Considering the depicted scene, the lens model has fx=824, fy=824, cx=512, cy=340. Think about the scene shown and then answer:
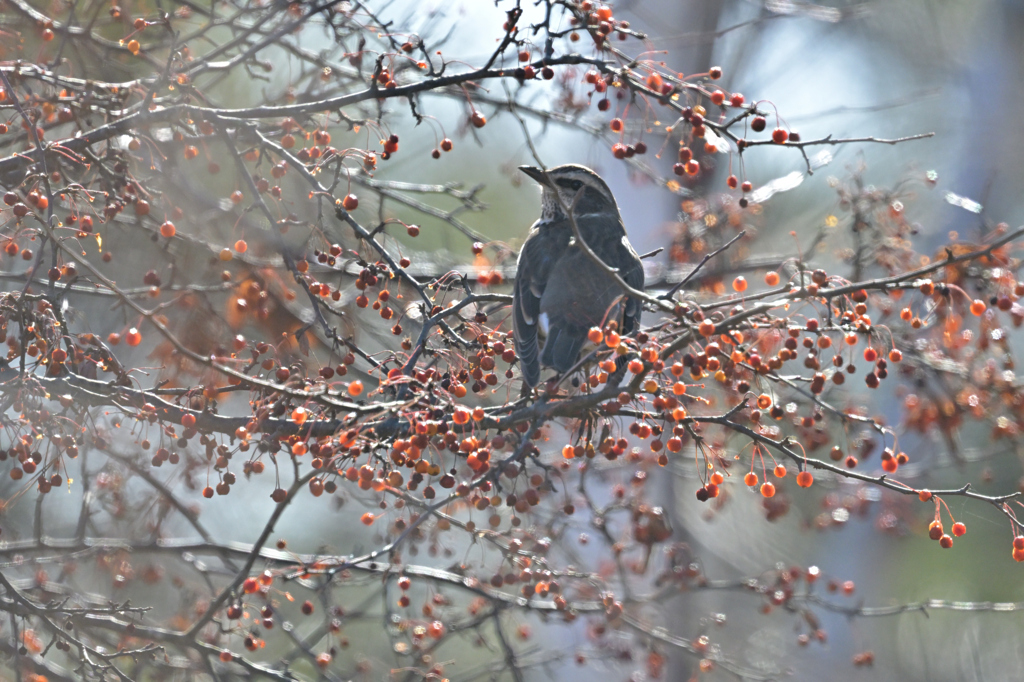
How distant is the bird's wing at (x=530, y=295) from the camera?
177 inches

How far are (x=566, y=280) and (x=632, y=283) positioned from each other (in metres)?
0.54

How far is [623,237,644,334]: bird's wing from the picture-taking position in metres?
5.11

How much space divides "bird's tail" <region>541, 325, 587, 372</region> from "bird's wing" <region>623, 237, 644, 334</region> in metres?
0.38

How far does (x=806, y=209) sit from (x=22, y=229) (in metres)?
13.6

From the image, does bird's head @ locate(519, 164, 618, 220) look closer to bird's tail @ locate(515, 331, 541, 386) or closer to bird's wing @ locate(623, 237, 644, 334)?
bird's wing @ locate(623, 237, 644, 334)

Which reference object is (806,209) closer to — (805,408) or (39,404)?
(805,408)

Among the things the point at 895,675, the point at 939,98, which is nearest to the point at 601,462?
the point at 895,675

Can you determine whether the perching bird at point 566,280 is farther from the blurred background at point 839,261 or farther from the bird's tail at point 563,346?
the blurred background at point 839,261

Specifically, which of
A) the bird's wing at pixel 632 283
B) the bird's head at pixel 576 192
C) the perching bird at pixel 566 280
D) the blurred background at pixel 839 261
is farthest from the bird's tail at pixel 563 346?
the blurred background at pixel 839 261

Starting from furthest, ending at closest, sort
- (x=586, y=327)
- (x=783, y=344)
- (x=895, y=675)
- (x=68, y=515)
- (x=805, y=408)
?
(x=895, y=675), (x=68, y=515), (x=805, y=408), (x=586, y=327), (x=783, y=344)

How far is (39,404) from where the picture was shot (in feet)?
11.2

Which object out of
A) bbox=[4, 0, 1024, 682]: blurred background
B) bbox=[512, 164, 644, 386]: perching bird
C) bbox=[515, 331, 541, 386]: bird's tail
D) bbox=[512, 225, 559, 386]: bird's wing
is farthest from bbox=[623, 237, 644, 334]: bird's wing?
bbox=[4, 0, 1024, 682]: blurred background

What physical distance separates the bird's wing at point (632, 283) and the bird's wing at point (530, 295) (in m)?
0.51

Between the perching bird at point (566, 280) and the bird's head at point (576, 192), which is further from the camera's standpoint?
the bird's head at point (576, 192)
